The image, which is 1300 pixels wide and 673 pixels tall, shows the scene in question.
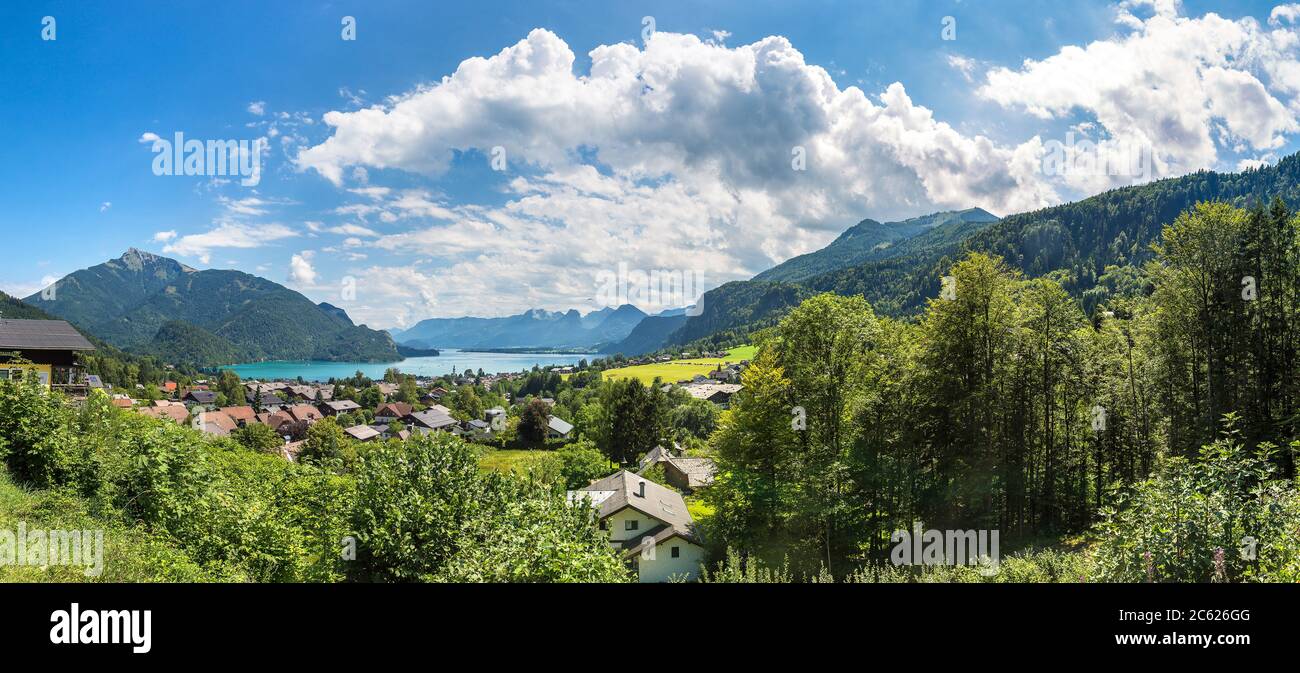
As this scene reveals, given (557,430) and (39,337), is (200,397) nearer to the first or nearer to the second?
(557,430)

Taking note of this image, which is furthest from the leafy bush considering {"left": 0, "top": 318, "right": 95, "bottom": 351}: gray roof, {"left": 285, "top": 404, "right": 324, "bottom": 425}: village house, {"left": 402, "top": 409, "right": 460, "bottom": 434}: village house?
{"left": 285, "top": 404, "right": 324, "bottom": 425}: village house

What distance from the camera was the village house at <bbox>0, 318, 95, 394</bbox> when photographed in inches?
1049

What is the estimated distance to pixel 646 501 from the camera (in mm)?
34625

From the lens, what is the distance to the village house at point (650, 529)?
100ft

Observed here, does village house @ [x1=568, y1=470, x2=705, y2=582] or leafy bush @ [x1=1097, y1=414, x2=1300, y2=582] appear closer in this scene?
leafy bush @ [x1=1097, y1=414, x2=1300, y2=582]

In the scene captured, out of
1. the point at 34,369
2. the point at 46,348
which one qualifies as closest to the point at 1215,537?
the point at 34,369

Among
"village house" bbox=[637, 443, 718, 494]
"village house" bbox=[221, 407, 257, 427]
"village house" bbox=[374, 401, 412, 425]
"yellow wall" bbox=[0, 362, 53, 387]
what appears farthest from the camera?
"village house" bbox=[374, 401, 412, 425]

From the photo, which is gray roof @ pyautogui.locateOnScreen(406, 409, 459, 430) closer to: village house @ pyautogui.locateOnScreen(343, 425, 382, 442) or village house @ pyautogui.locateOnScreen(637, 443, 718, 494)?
village house @ pyautogui.locateOnScreen(343, 425, 382, 442)

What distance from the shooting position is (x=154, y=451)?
15766 mm

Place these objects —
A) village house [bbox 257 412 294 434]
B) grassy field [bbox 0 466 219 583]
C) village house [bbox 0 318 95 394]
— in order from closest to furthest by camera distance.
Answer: grassy field [bbox 0 466 219 583] → village house [bbox 0 318 95 394] → village house [bbox 257 412 294 434]

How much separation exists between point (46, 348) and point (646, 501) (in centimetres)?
2879

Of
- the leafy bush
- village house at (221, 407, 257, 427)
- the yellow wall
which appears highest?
the yellow wall
